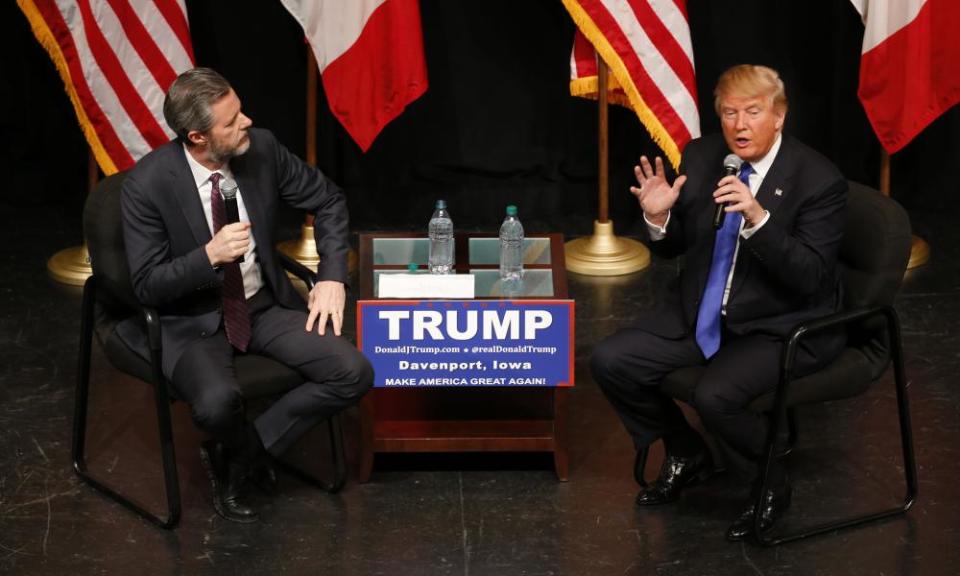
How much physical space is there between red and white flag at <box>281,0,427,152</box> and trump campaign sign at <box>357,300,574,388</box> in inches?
80.5

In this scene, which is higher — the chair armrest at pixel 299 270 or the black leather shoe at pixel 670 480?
the chair armrest at pixel 299 270

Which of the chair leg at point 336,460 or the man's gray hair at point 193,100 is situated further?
the chair leg at point 336,460

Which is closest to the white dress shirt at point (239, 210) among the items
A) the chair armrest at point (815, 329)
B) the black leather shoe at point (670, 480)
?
the black leather shoe at point (670, 480)

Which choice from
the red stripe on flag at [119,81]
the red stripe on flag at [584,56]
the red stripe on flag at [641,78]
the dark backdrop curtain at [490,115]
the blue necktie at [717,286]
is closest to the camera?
the blue necktie at [717,286]

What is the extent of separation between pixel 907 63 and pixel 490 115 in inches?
73.2

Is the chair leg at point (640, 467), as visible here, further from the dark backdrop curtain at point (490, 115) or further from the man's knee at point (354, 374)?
the dark backdrop curtain at point (490, 115)

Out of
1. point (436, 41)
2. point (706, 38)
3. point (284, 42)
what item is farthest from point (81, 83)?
point (706, 38)

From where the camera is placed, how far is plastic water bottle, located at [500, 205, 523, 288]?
4793 millimetres

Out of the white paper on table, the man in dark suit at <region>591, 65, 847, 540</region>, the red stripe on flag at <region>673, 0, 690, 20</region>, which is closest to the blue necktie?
the man in dark suit at <region>591, 65, 847, 540</region>

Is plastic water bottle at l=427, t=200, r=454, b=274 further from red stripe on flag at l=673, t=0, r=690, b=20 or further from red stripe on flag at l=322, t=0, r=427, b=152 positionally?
red stripe on flag at l=673, t=0, r=690, b=20

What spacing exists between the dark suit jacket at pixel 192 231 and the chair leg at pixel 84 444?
127 millimetres

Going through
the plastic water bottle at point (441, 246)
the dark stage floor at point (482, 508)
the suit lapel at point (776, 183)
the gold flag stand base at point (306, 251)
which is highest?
the suit lapel at point (776, 183)

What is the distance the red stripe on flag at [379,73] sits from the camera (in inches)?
255

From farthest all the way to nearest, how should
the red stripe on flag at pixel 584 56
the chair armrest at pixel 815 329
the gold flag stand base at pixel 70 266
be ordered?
the red stripe on flag at pixel 584 56 < the gold flag stand base at pixel 70 266 < the chair armrest at pixel 815 329
